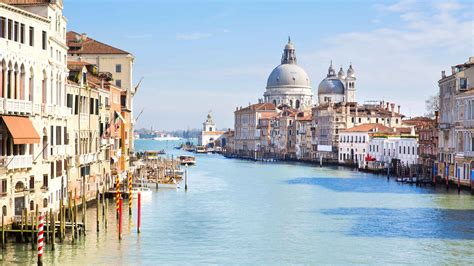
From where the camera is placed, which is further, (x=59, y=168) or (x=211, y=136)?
(x=211, y=136)

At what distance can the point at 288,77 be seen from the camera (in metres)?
108

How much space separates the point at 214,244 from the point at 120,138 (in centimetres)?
1370

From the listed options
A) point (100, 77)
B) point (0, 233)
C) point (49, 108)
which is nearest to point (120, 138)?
point (100, 77)

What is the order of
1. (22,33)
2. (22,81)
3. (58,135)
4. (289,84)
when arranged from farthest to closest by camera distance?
(289,84)
(58,135)
(22,81)
(22,33)

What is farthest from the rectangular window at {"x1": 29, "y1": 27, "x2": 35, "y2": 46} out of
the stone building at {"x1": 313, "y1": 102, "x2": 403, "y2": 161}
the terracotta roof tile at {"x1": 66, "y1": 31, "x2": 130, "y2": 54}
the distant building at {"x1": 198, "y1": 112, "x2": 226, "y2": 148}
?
the distant building at {"x1": 198, "y1": 112, "x2": 226, "y2": 148}

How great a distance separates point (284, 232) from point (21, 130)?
6832 mm

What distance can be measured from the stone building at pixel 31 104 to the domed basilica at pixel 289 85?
284 ft

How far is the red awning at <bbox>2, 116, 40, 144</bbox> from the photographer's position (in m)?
16.2

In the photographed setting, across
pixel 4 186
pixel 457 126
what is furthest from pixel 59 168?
pixel 457 126

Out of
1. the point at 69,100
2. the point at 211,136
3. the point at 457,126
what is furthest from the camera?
the point at 211,136

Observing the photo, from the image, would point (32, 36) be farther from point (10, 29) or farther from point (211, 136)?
point (211, 136)

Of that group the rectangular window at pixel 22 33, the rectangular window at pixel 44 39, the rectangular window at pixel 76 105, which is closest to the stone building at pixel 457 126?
the rectangular window at pixel 76 105

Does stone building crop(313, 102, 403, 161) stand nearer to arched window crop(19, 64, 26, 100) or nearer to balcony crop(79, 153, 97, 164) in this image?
balcony crop(79, 153, 97, 164)

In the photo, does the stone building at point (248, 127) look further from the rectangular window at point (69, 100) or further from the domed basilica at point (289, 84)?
the rectangular window at point (69, 100)
